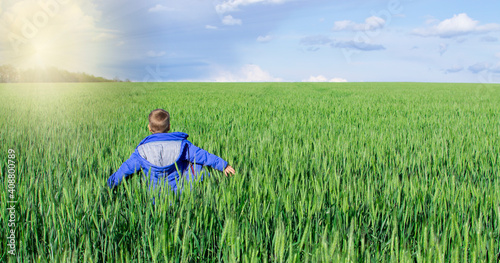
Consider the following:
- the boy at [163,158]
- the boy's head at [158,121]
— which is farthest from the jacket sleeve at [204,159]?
the boy's head at [158,121]

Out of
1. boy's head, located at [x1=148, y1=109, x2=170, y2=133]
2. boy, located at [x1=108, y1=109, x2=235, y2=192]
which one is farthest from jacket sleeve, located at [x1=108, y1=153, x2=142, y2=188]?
boy's head, located at [x1=148, y1=109, x2=170, y2=133]

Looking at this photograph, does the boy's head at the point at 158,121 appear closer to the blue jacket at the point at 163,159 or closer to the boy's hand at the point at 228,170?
the blue jacket at the point at 163,159

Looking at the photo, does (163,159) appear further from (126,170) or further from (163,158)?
(126,170)

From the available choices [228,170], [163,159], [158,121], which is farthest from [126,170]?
Answer: [228,170]

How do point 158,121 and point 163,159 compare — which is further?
point 158,121

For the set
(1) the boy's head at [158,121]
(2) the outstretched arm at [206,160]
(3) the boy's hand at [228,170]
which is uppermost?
(1) the boy's head at [158,121]

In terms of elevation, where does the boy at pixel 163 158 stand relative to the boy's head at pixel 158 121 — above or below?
below

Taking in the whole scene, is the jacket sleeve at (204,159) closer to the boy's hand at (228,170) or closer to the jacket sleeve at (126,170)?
the boy's hand at (228,170)

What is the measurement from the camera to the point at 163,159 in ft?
7.18

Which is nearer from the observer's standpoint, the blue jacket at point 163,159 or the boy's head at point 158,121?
the blue jacket at point 163,159

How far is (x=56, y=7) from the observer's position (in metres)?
3.12

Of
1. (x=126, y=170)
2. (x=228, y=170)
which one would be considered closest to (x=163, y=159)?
(x=126, y=170)

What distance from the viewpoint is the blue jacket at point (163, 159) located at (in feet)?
7.03

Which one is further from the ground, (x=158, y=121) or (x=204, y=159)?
(x=158, y=121)
